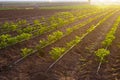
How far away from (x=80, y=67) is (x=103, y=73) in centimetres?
124

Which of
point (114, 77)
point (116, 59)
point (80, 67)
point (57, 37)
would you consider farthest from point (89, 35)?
point (114, 77)

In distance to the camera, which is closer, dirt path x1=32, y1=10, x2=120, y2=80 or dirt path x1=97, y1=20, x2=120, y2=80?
dirt path x1=32, y1=10, x2=120, y2=80

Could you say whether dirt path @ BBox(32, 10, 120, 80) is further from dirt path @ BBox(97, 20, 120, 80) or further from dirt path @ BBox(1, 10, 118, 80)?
dirt path @ BBox(97, 20, 120, 80)

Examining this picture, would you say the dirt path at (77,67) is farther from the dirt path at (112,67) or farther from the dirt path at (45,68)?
the dirt path at (112,67)

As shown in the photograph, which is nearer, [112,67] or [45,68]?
[45,68]

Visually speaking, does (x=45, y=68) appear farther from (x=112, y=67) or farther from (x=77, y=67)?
(x=112, y=67)

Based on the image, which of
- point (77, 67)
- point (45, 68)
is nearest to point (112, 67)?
point (77, 67)

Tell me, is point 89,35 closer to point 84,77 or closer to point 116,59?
point 116,59

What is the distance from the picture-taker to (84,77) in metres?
10.2

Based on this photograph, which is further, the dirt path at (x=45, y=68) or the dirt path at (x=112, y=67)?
the dirt path at (x=112, y=67)

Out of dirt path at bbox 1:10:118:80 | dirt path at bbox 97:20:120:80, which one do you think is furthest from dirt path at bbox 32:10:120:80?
dirt path at bbox 97:20:120:80

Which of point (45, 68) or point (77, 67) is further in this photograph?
point (77, 67)

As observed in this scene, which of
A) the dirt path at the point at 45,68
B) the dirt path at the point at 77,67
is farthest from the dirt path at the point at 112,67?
the dirt path at the point at 45,68

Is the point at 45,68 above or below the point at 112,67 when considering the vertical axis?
above
